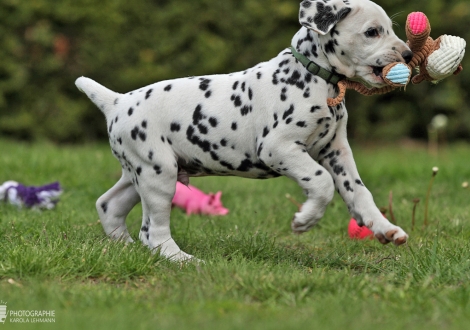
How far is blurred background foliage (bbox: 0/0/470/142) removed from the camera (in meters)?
10.6

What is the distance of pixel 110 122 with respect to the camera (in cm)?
494

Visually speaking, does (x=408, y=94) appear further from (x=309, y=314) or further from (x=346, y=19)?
(x=309, y=314)

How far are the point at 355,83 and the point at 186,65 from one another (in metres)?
6.54

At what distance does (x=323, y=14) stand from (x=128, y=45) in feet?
23.0

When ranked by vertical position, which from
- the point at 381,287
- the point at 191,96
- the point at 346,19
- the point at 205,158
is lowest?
the point at 381,287

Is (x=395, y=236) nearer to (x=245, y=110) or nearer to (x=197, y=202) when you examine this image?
(x=245, y=110)

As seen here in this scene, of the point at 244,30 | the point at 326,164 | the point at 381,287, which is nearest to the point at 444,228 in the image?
the point at 326,164

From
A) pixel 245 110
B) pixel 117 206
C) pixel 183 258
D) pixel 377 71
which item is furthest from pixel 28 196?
pixel 377 71

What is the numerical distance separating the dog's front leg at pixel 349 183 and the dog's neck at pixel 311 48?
1.27ft

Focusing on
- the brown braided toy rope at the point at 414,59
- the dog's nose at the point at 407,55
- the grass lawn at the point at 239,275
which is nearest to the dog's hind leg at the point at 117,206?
the grass lawn at the point at 239,275

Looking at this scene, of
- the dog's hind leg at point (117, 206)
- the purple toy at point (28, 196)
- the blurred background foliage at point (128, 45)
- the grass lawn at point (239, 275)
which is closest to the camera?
the grass lawn at point (239, 275)

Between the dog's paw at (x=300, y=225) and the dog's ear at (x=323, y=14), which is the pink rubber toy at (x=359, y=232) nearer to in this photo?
the dog's paw at (x=300, y=225)

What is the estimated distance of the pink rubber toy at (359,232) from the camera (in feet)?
17.9

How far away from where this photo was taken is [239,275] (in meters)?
3.88
